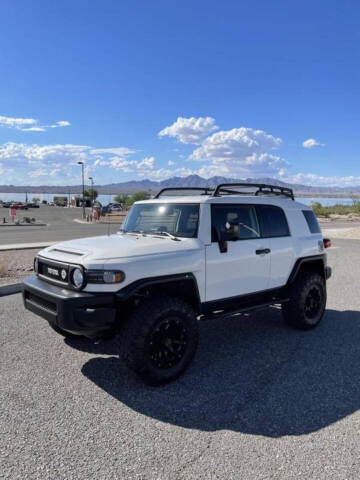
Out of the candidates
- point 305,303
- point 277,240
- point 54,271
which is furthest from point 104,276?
point 305,303

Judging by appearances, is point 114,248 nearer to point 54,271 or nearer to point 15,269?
point 54,271

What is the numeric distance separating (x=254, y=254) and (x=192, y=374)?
1662mm

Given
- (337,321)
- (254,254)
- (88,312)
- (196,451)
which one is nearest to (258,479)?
(196,451)

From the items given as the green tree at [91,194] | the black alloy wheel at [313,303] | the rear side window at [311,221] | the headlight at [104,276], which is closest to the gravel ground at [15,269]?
the headlight at [104,276]

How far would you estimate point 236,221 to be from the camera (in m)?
4.85

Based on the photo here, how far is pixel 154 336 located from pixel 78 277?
3.12 feet

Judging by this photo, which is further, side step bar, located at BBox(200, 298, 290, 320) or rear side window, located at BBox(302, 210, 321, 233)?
rear side window, located at BBox(302, 210, 321, 233)

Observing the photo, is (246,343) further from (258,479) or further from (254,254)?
(258,479)

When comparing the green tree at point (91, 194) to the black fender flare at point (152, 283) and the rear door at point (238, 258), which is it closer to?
the rear door at point (238, 258)

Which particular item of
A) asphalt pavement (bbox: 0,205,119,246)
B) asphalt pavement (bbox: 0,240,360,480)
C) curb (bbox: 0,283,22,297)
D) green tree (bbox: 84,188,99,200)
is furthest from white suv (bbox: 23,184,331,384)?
green tree (bbox: 84,188,99,200)

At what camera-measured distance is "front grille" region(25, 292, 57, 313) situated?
154 inches

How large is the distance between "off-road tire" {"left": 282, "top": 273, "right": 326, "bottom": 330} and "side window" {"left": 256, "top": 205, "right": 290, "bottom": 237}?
0.76m

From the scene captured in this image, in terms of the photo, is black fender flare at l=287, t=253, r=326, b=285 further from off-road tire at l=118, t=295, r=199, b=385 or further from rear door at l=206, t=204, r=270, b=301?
off-road tire at l=118, t=295, r=199, b=385

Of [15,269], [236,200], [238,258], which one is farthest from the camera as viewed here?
[15,269]
